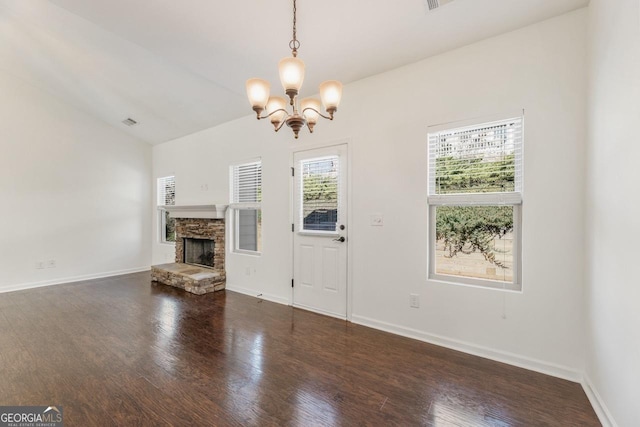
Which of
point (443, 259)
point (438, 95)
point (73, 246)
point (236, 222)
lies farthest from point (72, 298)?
point (438, 95)

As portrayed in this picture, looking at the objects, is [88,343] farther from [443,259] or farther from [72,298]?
[443,259]

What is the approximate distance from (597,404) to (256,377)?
2.38 metres

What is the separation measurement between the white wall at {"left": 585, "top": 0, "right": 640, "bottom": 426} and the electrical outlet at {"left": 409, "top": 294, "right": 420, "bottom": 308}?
1.28 meters

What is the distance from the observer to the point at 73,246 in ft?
17.3

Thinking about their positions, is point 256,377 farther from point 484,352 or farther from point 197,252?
point 197,252

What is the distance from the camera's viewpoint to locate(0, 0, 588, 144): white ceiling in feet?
7.52

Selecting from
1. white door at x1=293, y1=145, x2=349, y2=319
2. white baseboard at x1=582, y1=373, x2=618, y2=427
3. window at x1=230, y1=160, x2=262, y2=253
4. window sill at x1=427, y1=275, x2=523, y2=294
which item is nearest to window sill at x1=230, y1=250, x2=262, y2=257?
window at x1=230, y1=160, x2=262, y2=253

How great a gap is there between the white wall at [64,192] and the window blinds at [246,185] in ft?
9.63

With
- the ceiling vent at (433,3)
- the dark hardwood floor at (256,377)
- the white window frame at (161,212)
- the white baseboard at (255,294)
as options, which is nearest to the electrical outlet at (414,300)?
the dark hardwood floor at (256,377)

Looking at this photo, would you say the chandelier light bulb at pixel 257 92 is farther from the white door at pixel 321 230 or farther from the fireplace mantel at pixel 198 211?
the fireplace mantel at pixel 198 211

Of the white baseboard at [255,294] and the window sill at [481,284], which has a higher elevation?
the window sill at [481,284]

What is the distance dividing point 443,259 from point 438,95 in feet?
5.44

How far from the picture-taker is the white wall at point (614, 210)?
56.5 inches

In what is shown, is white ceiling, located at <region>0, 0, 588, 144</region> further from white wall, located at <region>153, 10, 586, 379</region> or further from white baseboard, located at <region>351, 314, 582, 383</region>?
white baseboard, located at <region>351, 314, 582, 383</region>
